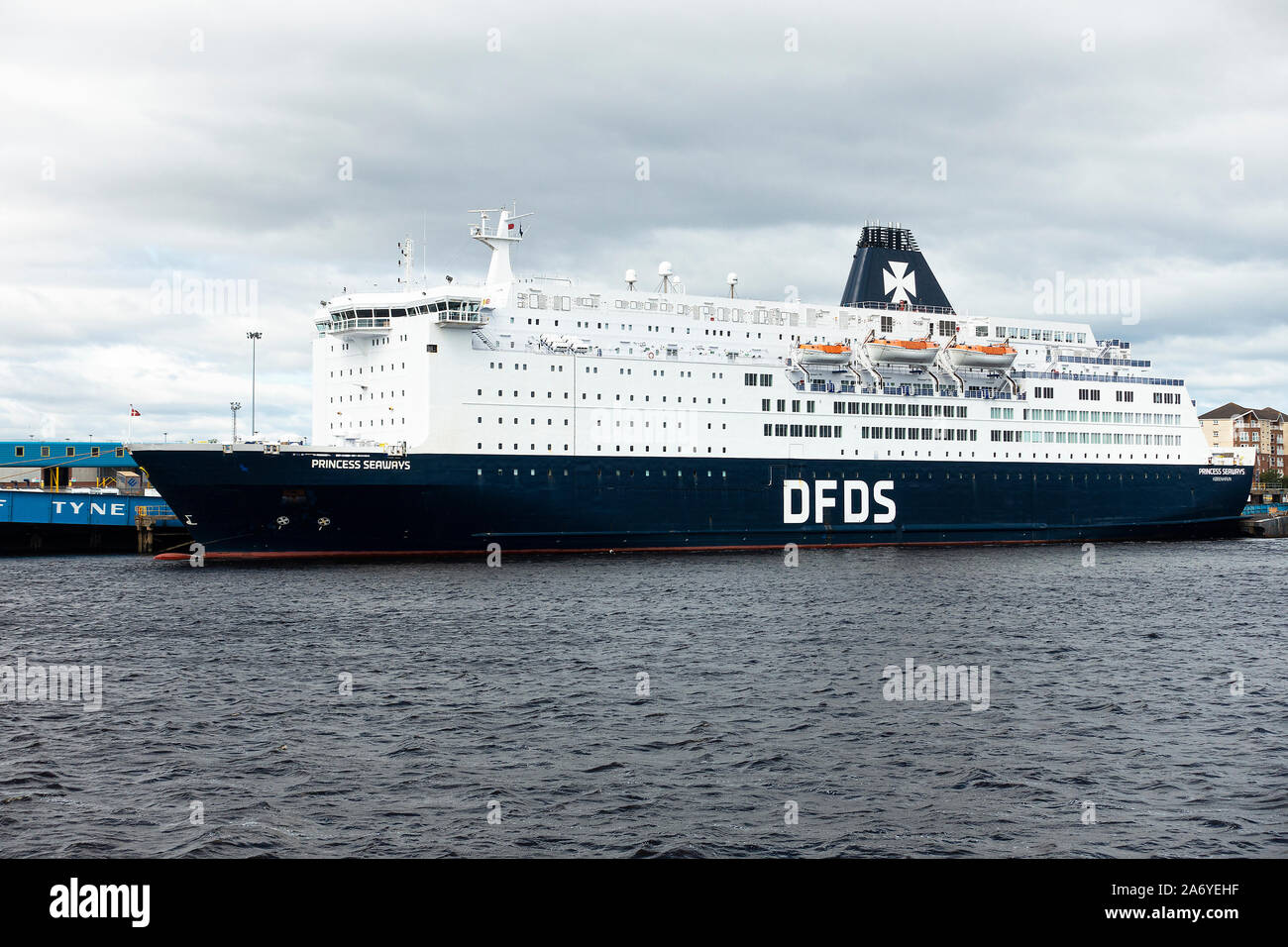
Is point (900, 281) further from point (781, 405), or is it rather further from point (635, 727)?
point (635, 727)

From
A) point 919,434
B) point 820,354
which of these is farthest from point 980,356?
point 820,354

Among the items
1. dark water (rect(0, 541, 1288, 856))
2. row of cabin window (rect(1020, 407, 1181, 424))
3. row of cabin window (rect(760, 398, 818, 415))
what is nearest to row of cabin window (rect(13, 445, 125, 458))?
dark water (rect(0, 541, 1288, 856))

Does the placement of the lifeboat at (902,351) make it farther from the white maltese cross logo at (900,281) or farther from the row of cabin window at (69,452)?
the row of cabin window at (69,452)

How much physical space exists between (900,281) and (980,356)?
6201 mm

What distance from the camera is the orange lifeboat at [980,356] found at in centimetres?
5762

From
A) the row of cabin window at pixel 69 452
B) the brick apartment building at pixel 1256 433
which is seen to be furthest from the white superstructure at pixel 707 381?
the brick apartment building at pixel 1256 433

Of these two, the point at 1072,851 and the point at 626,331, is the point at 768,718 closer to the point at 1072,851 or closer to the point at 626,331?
the point at 1072,851

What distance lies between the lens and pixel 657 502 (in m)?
48.3

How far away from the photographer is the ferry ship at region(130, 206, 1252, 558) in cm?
4269

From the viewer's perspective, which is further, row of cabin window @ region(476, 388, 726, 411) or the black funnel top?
the black funnel top

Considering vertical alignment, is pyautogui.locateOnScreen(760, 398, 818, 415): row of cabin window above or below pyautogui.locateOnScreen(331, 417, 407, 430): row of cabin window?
above

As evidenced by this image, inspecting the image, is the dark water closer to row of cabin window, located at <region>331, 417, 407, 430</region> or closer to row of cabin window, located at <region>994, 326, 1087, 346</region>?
row of cabin window, located at <region>331, 417, 407, 430</region>

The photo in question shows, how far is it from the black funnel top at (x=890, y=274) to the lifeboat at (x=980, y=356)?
13.0 ft

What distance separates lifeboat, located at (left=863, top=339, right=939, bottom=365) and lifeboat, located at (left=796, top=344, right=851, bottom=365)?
2.03 m
